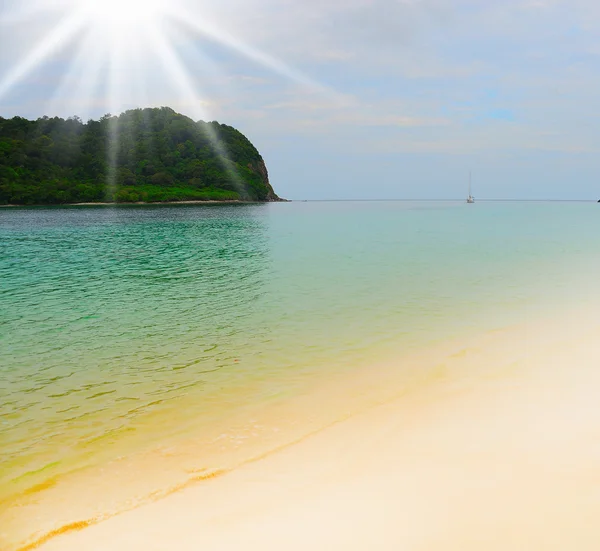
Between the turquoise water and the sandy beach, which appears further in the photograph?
the turquoise water

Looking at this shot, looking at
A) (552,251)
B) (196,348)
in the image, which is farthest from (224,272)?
(552,251)

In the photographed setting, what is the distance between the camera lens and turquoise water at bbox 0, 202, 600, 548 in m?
7.89

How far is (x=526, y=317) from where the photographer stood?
16.9 metres

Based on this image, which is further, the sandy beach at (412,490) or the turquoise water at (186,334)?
the turquoise water at (186,334)

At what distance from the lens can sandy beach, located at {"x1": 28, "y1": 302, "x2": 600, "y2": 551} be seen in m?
4.95

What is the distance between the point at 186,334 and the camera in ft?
48.6

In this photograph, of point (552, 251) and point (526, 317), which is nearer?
point (526, 317)

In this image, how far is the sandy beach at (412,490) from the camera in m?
4.95

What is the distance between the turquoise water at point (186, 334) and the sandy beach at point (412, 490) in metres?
1.14

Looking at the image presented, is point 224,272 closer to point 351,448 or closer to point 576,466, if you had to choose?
point 351,448

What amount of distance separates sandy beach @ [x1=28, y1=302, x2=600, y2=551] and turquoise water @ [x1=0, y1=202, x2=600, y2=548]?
1137mm

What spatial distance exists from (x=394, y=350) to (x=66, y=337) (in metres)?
9.79

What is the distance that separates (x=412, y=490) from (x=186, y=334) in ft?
33.8

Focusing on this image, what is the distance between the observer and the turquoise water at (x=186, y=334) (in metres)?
7.89
